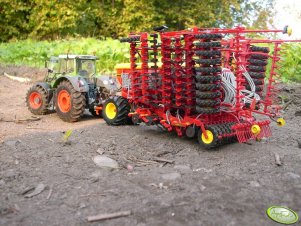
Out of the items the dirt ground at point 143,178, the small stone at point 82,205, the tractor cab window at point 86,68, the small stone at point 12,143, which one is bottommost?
the small stone at point 82,205

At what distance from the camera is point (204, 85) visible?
5941 millimetres

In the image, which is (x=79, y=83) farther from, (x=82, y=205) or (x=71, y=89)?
(x=82, y=205)

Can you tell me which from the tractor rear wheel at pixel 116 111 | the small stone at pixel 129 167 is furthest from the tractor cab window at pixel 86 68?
the small stone at pixel 129 167

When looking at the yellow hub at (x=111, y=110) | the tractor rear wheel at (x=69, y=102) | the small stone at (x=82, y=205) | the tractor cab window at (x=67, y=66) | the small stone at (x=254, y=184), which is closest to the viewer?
the small stone at (x=82, y=205)

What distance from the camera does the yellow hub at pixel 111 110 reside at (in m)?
7.93

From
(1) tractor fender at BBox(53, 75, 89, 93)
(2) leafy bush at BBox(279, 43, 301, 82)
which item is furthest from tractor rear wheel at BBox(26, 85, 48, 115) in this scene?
(2) leafy bush at BBox(279, 43, 301, 82)

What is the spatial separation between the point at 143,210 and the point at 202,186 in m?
0.99

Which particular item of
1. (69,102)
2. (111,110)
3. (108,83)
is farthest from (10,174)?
(108,83)

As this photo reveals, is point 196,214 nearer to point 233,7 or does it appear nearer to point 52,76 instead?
point 52,76

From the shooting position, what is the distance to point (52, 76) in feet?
31.5

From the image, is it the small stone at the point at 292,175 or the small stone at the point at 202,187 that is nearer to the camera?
the small stone at the point at 202,187

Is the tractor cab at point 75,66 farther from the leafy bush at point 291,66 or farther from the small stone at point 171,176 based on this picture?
the leafy bush at point 291,66

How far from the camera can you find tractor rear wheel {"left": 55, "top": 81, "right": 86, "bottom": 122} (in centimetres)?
841

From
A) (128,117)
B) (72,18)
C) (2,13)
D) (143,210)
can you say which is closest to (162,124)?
(128,117)
